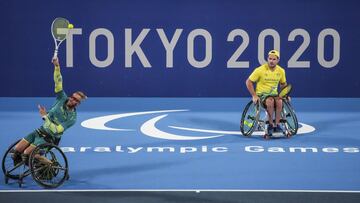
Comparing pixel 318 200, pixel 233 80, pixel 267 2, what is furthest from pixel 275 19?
pixel 318 200

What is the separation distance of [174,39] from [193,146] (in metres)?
5.27

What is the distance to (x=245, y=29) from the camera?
16.6 metres

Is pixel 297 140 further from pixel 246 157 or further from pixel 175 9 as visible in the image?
pixel 175 9

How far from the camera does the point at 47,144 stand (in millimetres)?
8984

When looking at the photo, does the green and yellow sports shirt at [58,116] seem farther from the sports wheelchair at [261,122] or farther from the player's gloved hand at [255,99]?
the sports wheelchair at [261,122]

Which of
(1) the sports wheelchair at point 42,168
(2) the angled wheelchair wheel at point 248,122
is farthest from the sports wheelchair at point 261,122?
(1) the sports wheelchair at point 42,168

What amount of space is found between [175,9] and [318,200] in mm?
8659

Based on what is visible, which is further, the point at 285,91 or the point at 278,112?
the point at 285,91

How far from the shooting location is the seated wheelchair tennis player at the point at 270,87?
12226 mm

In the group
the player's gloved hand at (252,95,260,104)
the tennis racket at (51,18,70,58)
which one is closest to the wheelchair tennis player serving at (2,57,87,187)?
the tennis racket at (51,18,70,58)

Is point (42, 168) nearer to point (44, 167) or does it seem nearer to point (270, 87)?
point (44, 167)

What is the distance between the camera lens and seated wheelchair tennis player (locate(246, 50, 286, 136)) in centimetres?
1223

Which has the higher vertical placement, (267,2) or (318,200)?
(267,2)

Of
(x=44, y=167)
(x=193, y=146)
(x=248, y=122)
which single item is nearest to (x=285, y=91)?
(x=248, y=122)
